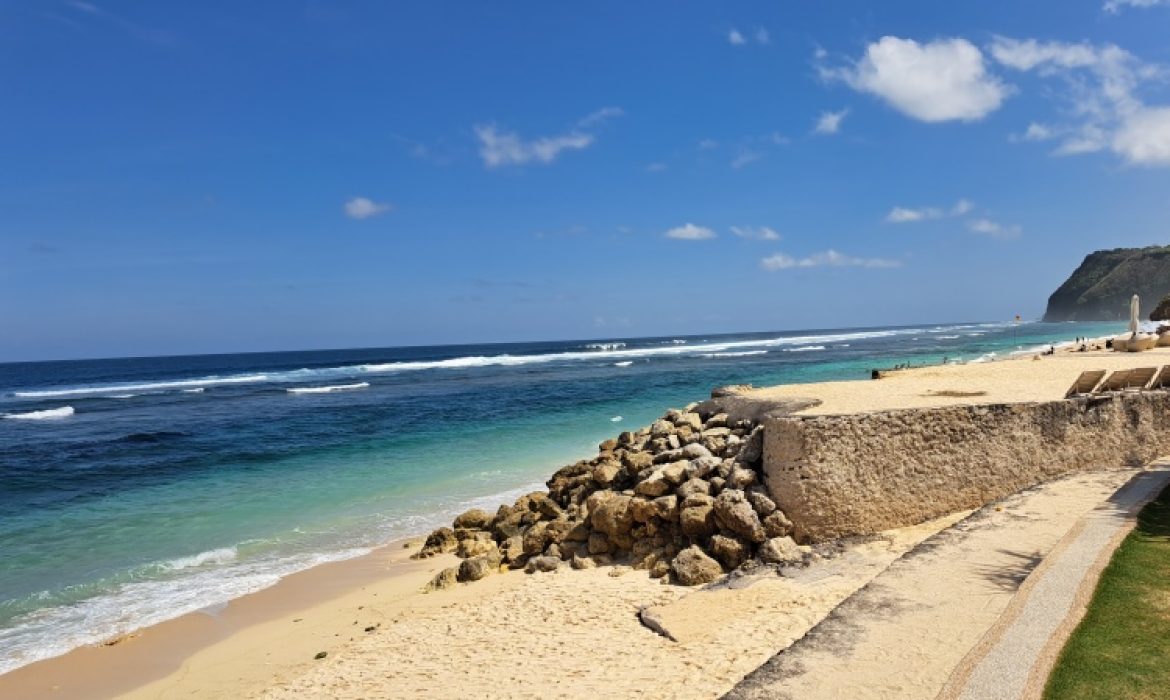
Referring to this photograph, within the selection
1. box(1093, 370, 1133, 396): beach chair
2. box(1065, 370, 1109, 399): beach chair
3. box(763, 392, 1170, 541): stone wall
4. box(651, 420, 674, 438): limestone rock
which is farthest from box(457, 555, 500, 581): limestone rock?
box(1093, 370, 1133, 396): beach chair

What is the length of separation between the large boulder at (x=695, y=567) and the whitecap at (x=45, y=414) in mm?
40235

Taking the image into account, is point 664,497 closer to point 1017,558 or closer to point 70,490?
point 1017,558

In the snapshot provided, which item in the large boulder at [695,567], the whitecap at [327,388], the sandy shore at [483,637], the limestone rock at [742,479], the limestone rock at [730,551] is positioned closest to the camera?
the sandy shore at [483,637]

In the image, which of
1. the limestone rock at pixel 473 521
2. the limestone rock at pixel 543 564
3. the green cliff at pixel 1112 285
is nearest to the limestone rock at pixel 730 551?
the limestone rock at pixel 543 564

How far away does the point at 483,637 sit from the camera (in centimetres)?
817

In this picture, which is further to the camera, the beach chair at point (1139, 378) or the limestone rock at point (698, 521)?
the beach chair at point (1139, 378)

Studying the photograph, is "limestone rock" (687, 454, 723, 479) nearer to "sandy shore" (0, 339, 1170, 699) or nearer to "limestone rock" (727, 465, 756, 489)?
"limestone rock" (727, 465, 756, 489)

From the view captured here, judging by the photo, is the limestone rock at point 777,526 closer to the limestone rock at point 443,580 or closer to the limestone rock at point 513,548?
the limestone rock at point 513,548

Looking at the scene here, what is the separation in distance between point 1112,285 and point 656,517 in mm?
146487

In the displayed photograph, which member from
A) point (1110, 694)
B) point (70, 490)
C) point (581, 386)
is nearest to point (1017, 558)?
point (1110, 694)

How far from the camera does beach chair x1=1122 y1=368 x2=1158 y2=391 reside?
1038 centimetres

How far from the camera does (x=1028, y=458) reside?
957 centimetres

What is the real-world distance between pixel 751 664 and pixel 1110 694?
275cm

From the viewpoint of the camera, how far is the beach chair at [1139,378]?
10.4m
